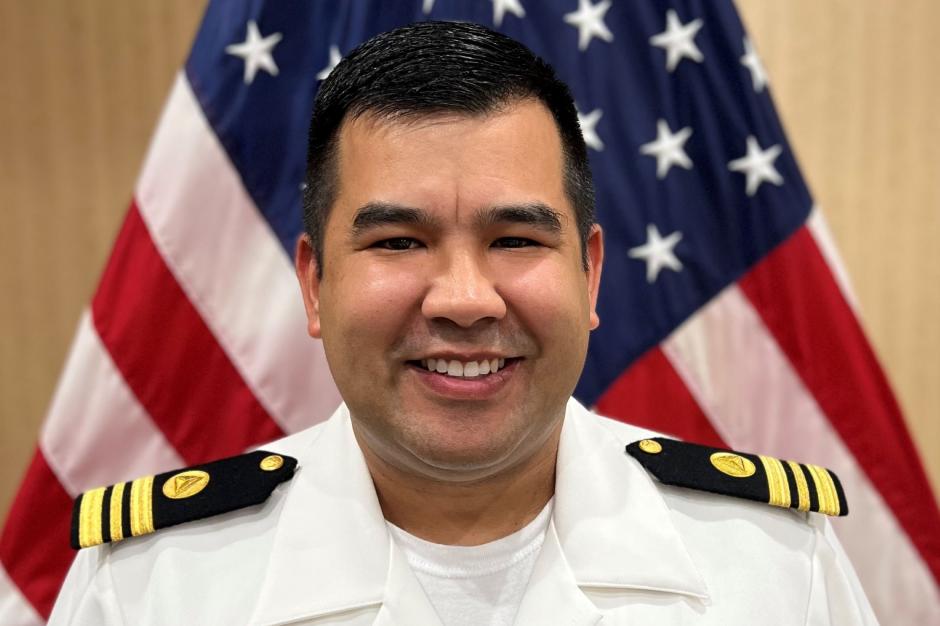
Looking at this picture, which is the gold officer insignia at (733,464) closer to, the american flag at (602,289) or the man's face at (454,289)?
the man's face at (454,289)

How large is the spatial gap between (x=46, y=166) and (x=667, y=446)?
154cm

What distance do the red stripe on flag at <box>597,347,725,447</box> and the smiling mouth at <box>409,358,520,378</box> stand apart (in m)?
0.75

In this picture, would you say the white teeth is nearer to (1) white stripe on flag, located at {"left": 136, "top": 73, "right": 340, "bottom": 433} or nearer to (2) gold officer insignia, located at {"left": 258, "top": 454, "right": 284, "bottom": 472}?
(2) gold officer insignia, located at {"left": 258, "top": 454, "right": 284, "bottom": 472}

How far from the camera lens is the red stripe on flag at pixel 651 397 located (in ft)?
5.22

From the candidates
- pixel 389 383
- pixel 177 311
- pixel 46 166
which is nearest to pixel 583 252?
pixel 389 383

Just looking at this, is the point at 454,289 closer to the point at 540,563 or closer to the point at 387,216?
the point at 387,216

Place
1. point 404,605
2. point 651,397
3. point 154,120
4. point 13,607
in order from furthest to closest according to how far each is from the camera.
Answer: point 154,120 → point 651,397 → point 13,607 → point 404,605

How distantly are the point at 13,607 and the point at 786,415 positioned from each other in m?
1.41

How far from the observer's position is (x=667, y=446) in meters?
1.16

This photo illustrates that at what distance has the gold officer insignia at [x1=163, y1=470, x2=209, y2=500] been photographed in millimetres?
1079

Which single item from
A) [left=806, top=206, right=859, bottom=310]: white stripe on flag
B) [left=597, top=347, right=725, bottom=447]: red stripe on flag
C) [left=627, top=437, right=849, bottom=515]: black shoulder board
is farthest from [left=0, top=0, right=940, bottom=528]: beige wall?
[left=627, top=437, right=849, bottom=515]: black shoulder board

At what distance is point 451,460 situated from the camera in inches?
34.8

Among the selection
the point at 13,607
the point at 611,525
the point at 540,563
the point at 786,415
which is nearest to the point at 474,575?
the point at 540,563

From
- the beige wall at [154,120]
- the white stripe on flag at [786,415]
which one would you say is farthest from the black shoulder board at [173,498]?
the beige wall at [154,120]
